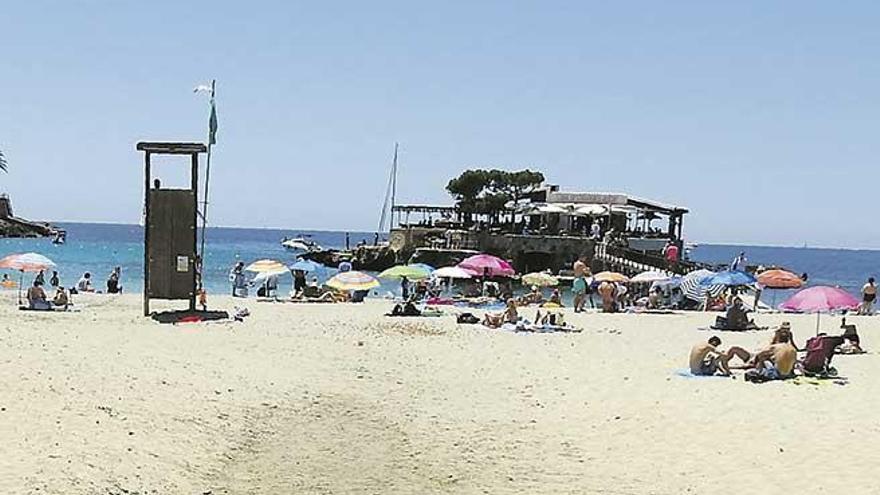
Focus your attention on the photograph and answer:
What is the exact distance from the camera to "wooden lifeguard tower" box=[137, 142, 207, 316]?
71.6 feet

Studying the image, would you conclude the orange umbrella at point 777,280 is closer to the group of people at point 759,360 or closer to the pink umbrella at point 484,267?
the pink umbrella at point 484,267

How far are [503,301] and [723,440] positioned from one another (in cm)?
1952

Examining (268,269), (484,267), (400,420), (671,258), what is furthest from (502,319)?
(671,258)

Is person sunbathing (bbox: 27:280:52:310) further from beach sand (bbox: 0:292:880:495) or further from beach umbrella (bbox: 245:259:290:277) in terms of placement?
beach umbrella (bbox: 245:259:290:277)

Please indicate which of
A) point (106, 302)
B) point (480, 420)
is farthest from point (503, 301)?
point (480, 420)

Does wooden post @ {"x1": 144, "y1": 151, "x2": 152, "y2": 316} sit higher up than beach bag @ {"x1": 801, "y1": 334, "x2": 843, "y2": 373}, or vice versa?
wooden post @ {"x1": 144, "y1": 151, "x2": 152, "y2": 316}

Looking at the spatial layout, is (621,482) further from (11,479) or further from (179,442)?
(11,479)

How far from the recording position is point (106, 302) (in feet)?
94.2

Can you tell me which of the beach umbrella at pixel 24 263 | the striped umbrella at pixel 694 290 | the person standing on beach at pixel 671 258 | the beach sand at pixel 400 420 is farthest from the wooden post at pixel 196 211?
the person standing on beach at pixel 671 258

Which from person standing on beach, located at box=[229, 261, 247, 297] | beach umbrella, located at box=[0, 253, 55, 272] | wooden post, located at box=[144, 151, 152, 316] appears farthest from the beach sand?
person standing on beach, located at box=[229, 261, 247, 297]

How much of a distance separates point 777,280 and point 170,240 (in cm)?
1549

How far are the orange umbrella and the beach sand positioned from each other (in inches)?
337

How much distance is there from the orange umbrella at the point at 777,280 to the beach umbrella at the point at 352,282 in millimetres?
10317

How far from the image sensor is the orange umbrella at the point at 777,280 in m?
26.4
